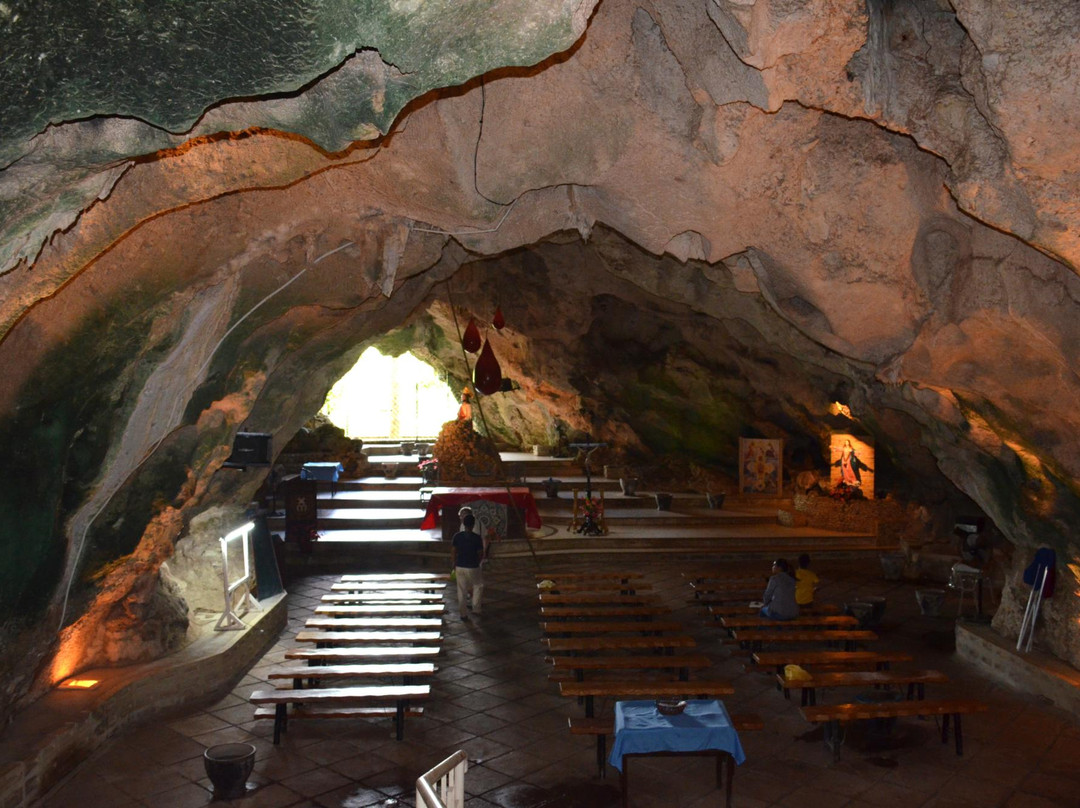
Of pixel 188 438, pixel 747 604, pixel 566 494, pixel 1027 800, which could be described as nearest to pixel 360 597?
pixel 188 438

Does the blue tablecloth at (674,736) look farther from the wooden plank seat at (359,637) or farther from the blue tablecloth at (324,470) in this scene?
the blue tablecloth at (324,470)

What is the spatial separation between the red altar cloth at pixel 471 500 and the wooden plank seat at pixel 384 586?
13.2 ft

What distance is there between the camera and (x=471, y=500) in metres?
16.1

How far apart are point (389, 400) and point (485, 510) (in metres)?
20.6

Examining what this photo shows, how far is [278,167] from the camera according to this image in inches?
225

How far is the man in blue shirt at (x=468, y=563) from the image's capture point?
39.1 feet

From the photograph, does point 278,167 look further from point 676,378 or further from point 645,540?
point 676,378

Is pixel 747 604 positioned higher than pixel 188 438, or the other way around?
pixel 188 438

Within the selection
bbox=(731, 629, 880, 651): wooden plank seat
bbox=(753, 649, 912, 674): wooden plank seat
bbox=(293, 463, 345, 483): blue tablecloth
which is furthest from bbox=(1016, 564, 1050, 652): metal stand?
bbox=(293, 463, 345, 483): blue tablecloth

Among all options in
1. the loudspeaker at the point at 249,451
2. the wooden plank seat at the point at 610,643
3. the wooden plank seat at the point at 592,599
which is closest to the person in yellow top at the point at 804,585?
the wooden plank seat at the point at 592,599

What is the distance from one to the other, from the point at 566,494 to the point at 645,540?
4261mm

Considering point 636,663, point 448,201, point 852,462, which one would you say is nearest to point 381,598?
point 636,663

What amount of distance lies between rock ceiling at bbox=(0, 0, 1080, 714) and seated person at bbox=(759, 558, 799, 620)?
2487 millimetres

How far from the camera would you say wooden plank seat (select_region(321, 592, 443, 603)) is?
10852mm
